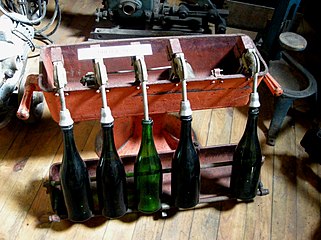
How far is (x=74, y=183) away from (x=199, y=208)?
1.46 feet

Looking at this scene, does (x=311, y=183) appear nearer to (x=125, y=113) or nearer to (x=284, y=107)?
(x=284, y=107)

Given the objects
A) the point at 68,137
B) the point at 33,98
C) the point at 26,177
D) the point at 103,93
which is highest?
the point at 103,93

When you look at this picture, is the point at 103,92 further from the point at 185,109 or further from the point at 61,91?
the point at 185,109

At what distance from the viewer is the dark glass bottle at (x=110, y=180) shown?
1051mm

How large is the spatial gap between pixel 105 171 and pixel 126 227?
0.90ft

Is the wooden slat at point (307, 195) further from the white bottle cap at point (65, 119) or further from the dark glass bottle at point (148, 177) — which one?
the white bottle cap at point (65, 119)

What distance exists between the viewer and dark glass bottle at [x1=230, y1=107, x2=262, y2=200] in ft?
3.75

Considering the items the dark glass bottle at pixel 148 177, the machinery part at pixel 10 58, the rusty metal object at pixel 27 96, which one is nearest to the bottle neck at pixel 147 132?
the dark glass bottle at pixel 148 177

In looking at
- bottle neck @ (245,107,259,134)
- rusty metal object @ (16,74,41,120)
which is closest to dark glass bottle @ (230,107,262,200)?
bottle neck @ (245,107,259,134)

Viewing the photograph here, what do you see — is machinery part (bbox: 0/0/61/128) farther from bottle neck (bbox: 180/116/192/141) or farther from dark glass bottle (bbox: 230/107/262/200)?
dark glass bottle (bbox: 230/107/262/200)

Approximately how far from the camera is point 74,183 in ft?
3.59

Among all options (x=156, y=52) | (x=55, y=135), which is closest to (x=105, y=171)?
(x=156, y=52)

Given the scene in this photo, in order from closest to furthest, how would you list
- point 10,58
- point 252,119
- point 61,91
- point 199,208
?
point 61,91, point 252,119, point 199,208, point 10,58

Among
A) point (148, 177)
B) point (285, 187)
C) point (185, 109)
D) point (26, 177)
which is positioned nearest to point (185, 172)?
point (148, 177)
